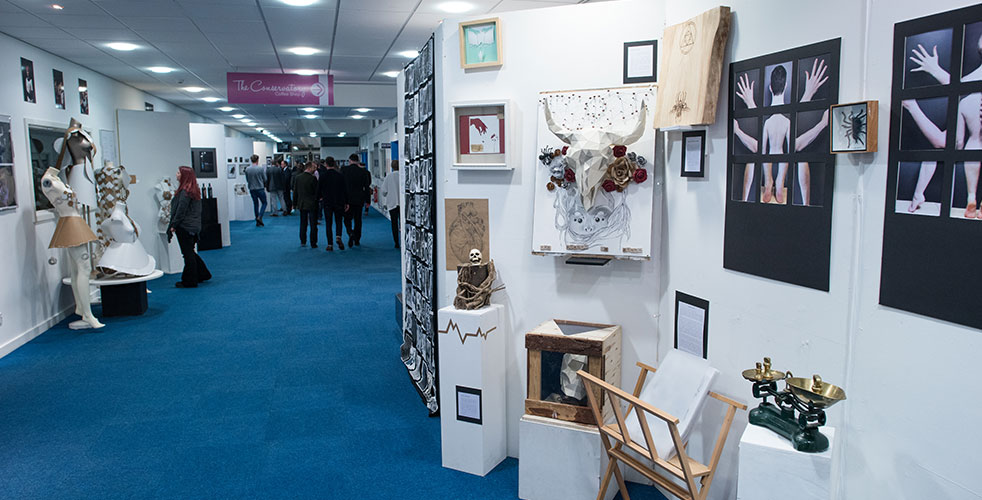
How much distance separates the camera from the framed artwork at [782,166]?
206 cm

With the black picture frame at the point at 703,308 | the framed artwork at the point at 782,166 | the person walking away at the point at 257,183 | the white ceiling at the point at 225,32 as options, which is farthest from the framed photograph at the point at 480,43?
the person walking away at the point at 257,183

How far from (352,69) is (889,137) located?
26.6 ft

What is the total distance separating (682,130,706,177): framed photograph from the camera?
2598 millimetres

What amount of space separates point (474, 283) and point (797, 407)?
1.64 m

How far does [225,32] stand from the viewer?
20.5 ft

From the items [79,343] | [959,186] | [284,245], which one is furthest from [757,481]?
[284,245]

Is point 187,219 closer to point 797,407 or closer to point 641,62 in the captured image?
point 641,62

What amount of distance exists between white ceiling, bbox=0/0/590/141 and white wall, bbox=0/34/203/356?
0.87ft

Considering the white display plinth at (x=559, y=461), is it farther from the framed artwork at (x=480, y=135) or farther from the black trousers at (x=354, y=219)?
the black trousers at (x=354, y=219)

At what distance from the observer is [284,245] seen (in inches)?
453

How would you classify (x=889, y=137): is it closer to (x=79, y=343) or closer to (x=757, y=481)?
(x=757, y=481)

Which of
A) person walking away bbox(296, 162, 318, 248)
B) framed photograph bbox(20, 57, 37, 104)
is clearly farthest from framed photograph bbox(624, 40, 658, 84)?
person walking away bbox(296, 162, 318, 248)

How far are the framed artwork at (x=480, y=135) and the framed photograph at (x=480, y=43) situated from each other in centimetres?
20

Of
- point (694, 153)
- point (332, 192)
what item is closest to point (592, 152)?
point (694, 153)
